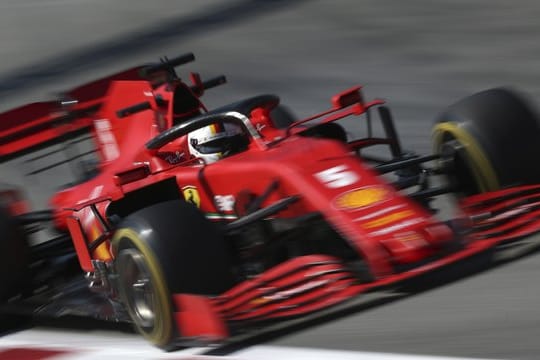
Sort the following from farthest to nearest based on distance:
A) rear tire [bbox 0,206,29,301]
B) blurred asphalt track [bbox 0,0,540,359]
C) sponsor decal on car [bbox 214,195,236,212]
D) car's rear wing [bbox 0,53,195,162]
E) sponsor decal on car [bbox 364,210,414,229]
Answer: blurred asphalt track [bbox 0,0,540,359] < car's rear wing [bbox 0,53,195,162] < rear tire [bbox 0,206,29,301] < sponsor decal on car [bbox 214,195,236,212] < sponsor decal on car [bbox 364,210,414,229]

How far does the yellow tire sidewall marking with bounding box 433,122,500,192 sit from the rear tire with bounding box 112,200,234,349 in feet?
4.79

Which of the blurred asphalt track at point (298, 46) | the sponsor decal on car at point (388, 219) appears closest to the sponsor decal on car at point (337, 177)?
the sponsor decal on car at point (388, 219)

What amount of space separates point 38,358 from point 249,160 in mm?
1290

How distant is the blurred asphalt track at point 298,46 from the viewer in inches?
362

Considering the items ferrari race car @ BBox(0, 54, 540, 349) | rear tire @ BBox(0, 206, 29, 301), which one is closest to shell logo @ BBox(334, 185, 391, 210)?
ferrari race car @ BBox(0, 54, 540, 349)

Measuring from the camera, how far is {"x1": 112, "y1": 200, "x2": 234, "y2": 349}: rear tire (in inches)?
177

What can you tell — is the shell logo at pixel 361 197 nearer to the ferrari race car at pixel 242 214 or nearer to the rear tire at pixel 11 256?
the ferrari race car at pixel 242 214

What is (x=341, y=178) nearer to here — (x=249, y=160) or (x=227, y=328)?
(x=249, y=160)

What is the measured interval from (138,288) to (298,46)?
6133mm

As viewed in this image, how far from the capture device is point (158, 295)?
4.54 m

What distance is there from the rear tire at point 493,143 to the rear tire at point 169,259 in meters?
1.47

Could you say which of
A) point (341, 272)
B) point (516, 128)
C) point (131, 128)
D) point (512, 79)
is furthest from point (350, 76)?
point (341, 272)

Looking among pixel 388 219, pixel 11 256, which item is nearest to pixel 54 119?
pixel 11 256

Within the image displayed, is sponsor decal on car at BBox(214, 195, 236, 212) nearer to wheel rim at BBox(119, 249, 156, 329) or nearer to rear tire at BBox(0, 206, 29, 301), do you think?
wheel rim at BBox(119, 249, 156, 329)
